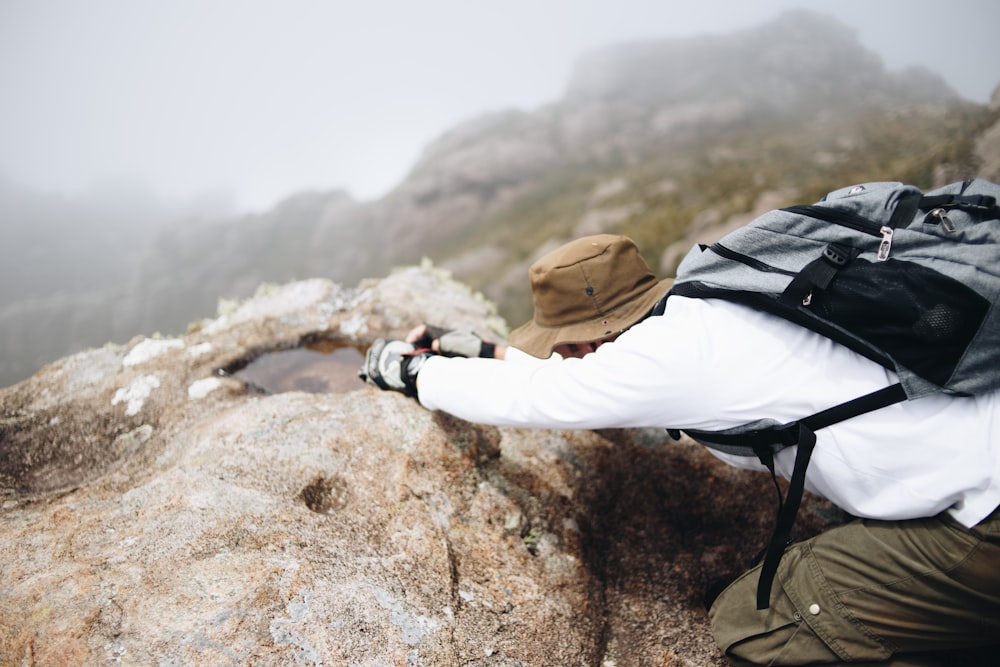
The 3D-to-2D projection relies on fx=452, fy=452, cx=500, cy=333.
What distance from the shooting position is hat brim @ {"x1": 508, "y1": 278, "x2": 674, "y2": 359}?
3963mm

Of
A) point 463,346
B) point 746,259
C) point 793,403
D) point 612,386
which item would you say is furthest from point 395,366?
point 793,403

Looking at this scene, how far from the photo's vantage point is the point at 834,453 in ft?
9.80

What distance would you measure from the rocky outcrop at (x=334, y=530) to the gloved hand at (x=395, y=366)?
23.8 inches

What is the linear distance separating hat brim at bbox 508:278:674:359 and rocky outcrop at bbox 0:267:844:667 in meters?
1.90

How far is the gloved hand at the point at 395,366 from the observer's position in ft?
15.9

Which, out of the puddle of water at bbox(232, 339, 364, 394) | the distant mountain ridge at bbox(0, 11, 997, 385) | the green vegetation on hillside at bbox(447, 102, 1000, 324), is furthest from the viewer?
the distant mountain ridge at bbox(0, 11, 997, 385)

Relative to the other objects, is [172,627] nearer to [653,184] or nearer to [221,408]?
[221,408]

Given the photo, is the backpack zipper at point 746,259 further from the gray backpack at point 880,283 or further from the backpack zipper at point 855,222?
the backpack zipper at point 855,222

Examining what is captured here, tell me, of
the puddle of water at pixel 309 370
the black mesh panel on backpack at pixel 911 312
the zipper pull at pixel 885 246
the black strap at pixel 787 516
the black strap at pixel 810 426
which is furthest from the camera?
the puddle of water at pixel 309 370

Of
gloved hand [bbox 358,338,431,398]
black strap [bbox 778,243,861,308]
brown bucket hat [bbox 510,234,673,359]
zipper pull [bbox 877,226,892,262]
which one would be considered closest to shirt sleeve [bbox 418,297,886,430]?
black strap [bbox 778,243,861,308]

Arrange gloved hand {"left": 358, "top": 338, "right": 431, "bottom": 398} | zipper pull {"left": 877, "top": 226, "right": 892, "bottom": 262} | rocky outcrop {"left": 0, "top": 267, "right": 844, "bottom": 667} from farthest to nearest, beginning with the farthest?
gloved hand {"left": 358, "top": 338, "right": 431, "bottom": 398}, rocky outcrop {"left": 0, "top": 267, "right": 844, "bottom": 667}, zipper pull {"left": 877, "top": 226, "right": 892, "bottom": 262}

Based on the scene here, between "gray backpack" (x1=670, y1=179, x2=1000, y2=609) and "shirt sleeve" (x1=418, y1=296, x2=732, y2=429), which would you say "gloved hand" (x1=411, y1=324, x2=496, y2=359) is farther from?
"gray backpack" (x1=670, y1=179, x2=1000, y2=609)

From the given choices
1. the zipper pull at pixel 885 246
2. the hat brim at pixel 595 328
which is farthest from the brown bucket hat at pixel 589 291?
the zipper pull at pixel 885 246

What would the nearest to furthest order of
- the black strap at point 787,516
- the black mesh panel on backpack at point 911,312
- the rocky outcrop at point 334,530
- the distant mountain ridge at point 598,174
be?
1. the black mesh panel on backpack at point 911,312
2. the black strap at point 787,516
3. the rocky outcrop at point 334,530
4. the distant mountain ridge at point 598,174
